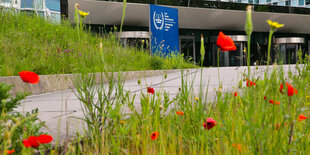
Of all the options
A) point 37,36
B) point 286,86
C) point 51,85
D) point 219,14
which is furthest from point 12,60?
point 219,14

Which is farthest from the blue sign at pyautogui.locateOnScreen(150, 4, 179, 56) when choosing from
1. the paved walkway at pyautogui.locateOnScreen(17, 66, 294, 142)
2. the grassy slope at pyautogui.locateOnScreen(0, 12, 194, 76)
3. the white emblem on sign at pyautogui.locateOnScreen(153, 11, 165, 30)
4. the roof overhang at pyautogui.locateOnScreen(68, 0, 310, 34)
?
the paved walkway at pyautogui.locateOnScreen(17, 66, 294, 142)

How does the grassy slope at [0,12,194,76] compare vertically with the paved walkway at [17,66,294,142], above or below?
above

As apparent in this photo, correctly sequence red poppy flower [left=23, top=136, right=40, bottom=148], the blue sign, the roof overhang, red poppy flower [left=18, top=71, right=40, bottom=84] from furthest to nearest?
the roof overhang → the blue sign → red poppy flower [left=18, top=71, right=40, bottom=84] → red poppy flower [left=23, top=136, right=40, bottom=148]

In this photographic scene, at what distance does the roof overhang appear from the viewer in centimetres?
1257

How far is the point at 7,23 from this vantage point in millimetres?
6504

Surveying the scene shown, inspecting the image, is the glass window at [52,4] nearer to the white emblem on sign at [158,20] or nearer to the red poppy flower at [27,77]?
the white emblem on sign at [158,20]

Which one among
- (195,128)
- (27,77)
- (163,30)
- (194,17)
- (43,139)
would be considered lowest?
(195,128)

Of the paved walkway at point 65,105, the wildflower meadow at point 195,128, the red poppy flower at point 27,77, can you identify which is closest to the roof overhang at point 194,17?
the paved walkway at point 65,105

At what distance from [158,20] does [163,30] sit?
413 millimetres

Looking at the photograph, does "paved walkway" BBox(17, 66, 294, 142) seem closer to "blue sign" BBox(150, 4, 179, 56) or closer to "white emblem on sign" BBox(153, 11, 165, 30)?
"blue sign" BBox(150, 4, 179, 56)

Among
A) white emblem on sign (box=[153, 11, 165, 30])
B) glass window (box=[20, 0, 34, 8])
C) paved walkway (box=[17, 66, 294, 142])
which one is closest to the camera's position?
paved walkway (box=[17, 66, 294, 142])

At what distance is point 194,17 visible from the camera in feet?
50.0

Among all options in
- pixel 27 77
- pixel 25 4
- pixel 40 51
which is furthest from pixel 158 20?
pixel 27 77

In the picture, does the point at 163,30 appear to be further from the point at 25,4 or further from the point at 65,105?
the point at 65,105
